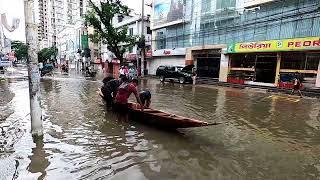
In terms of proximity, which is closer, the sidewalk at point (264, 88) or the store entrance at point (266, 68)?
the sidewalk at point (264, 88)

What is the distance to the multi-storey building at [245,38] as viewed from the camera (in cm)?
1777

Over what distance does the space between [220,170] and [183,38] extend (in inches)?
970

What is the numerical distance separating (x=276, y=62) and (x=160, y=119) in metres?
16.2

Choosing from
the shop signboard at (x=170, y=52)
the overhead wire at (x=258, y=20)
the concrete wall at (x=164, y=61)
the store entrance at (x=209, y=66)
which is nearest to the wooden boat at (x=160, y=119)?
the overhead wire at (x=258, y=20)

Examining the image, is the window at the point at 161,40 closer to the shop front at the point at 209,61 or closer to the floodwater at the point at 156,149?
the shop front at the point at 209,61

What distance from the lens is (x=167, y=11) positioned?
3025cm

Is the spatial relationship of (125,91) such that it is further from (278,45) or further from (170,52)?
(170,52)

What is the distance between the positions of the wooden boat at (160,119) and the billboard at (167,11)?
2199 cm

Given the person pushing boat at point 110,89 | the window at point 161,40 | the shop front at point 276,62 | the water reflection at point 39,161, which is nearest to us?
the water reflection at point 39,161

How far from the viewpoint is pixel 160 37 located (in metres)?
32.4

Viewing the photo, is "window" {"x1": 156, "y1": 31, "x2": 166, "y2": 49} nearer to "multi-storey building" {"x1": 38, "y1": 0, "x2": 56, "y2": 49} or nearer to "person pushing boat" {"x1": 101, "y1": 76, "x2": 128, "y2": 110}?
"person pushing boat" {"x1": 101, "y1": 76, "x2": 128, "y2": 110}

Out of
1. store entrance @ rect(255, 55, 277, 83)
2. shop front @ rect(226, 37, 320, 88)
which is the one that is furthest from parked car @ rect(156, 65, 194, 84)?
store entrance @ rect(255, 55, 277, 83)

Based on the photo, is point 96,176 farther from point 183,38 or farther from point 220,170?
point 183,38

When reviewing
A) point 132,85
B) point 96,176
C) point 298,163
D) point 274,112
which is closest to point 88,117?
point 132,85
